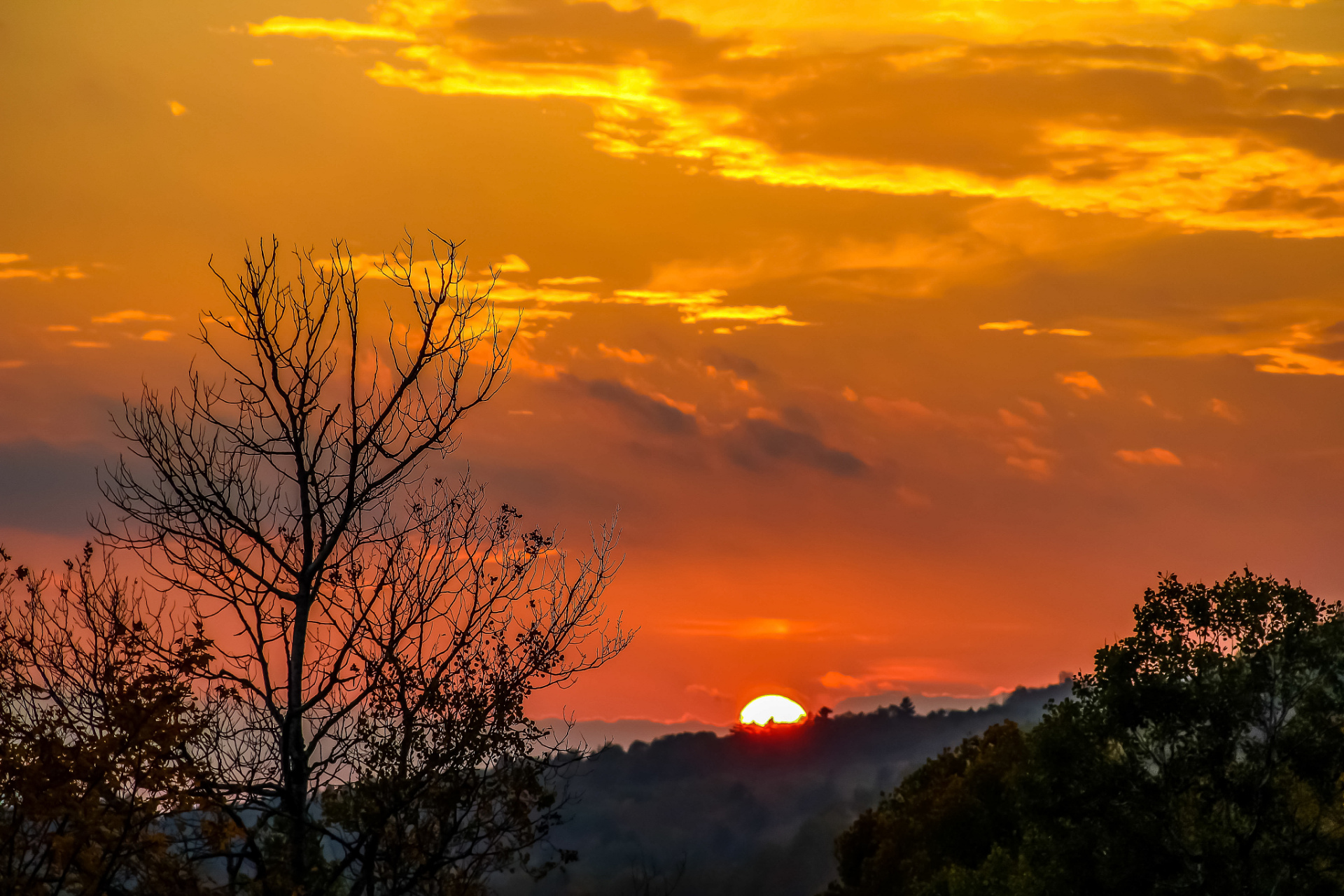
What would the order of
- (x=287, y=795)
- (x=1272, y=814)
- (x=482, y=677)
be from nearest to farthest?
(x=287, y=795) < (x=482, y=677) < (x=1272, y=814)

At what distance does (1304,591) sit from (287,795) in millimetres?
31254

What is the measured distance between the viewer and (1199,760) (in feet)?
121

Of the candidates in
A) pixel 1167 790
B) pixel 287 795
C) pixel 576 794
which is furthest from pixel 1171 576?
pixel 287 795

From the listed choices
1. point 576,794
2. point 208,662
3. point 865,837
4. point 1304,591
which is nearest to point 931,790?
point 865,837

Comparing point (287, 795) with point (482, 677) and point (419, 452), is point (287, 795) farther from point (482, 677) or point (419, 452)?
point (419, 452)

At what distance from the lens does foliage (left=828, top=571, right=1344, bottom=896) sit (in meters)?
35.3

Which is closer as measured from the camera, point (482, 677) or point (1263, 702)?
point (482, 677)

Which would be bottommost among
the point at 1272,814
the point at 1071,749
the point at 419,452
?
the point at 1272,814

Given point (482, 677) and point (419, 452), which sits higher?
point (419, 452)

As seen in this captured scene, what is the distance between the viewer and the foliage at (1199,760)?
3528cm

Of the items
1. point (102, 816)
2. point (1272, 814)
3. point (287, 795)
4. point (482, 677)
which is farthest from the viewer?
point (1272, 814)

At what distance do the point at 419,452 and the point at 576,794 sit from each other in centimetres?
514

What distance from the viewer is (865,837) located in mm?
60062

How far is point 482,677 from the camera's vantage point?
17359mm
